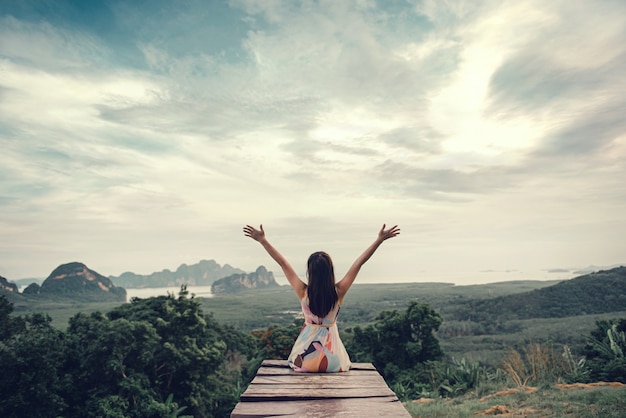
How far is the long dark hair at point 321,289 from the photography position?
11.5 feet

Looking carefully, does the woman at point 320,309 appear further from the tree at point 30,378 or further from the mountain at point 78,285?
the mountain at point 78,285

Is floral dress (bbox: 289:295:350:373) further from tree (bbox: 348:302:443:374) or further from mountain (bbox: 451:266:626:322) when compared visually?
mountain (bbox: 451:266:626:322)

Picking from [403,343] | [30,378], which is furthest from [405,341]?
[30,378]

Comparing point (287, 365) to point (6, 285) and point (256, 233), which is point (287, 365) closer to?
point (256, 233)

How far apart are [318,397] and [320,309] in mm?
971

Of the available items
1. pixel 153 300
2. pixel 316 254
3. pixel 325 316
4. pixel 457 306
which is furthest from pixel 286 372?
pixel 457 306

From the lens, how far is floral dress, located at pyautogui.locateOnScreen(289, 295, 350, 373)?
3428mm

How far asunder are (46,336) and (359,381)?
67.8ft

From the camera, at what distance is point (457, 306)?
229 feet

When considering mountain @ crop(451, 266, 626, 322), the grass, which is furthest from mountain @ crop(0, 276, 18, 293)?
the grass

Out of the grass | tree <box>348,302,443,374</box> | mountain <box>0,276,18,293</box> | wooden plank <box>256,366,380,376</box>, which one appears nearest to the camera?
wooden plank <box>256,366,380,376</box>

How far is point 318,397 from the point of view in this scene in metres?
2.60

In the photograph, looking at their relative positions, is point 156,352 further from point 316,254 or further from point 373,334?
point 316,254

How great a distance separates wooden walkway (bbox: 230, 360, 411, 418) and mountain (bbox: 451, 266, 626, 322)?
62.1 meters
